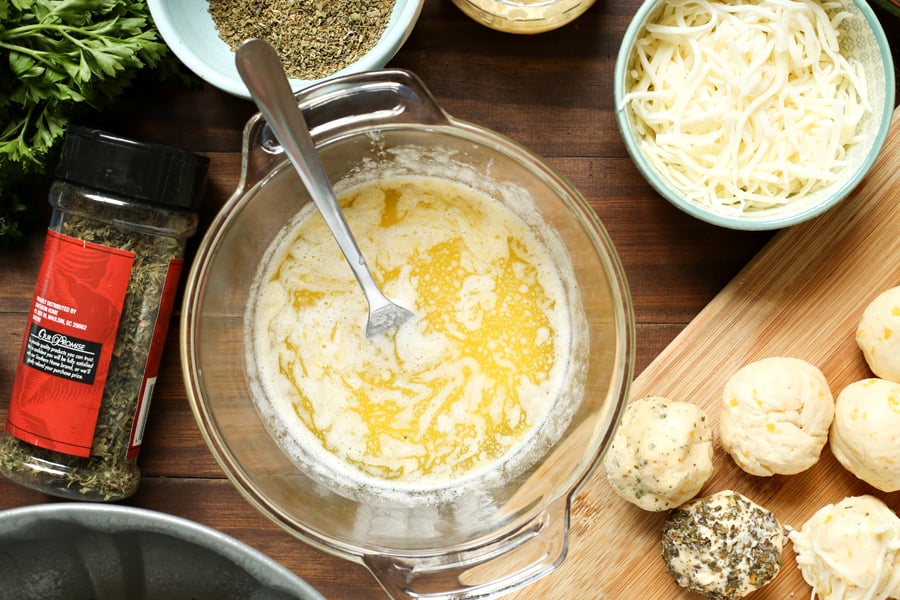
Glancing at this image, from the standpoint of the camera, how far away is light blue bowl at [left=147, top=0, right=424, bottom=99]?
55.1 inches

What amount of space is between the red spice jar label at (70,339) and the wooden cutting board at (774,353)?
2.86 feet

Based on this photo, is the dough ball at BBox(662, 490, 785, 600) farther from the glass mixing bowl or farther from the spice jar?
the spice jar

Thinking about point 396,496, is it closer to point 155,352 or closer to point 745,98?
point 155,352

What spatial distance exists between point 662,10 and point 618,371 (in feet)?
2.14

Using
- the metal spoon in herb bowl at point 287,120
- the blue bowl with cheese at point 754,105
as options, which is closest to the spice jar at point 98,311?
the metal spoon in herb bowl at point 287,120

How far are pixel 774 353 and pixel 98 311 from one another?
124cm

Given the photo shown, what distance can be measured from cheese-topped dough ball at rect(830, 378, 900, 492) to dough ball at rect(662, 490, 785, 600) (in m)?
0.19

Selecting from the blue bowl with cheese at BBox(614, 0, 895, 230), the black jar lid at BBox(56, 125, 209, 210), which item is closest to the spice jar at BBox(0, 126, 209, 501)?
the black jar lid at BBox(56, 125, 209, 210)

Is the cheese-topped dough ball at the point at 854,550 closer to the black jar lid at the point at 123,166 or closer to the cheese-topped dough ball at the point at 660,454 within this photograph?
the cheese-topped dough ball at the point at 660,454

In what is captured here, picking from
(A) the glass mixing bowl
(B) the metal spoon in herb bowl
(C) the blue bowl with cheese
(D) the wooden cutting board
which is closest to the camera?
(B) the metal spoon in herb bowl

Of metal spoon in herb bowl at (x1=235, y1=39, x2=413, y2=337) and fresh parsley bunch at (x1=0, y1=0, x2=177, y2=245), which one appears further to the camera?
fresh parsley bunch at (x1=0, y1=0, x2=177, y2=245)

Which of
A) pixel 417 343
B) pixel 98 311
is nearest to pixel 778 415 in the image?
pixel 417 343

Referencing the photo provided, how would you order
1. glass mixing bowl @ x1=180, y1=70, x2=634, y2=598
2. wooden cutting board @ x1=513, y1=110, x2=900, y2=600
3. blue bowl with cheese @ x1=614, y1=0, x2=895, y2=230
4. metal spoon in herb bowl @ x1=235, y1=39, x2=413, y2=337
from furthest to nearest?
wooden cutting board @ x1=513, y1=110, x2=900, y2=600 → blue bowl with cheese @ x1=614, y1=0, x2=895, y2=230 → glass mixing bowl @ x1=180, y1=70, x2=634, y2=598 → metal spoon in herb bowl @ x1=235, y1=39, x2=413, y2=337

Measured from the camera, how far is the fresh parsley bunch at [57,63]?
1.37 m
